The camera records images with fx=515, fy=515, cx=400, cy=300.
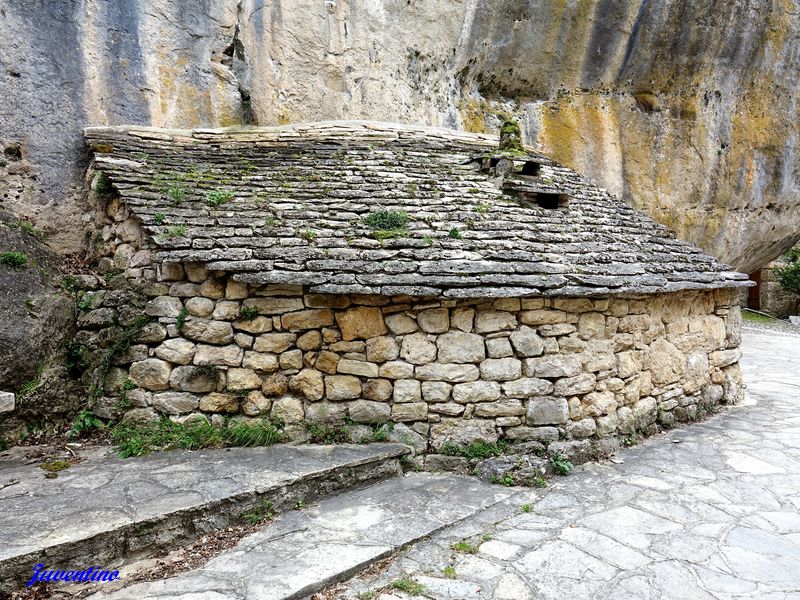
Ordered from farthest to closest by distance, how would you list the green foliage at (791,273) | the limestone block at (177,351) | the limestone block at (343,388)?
the green foliage at (791,273) < the limestone block at (177,351) < the limestone block at (343,388)

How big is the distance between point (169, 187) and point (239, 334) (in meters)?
1.82

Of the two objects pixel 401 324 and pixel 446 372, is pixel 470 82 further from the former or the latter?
pixel 446 372

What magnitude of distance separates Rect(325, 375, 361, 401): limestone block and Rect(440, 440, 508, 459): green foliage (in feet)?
3.17

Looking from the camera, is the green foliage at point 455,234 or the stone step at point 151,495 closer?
the stone step at point 151,495

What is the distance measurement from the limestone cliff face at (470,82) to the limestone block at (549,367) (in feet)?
16.1

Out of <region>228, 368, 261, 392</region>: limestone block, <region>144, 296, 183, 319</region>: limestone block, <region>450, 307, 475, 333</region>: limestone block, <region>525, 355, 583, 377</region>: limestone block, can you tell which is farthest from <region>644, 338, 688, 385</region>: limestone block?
<region>144, 296, 183, 319</region>: limestone block

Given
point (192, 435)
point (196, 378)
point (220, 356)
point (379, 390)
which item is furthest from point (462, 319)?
point (192, 435)

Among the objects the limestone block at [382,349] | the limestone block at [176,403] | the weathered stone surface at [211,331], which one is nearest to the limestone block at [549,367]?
the limestone block at [382,349]

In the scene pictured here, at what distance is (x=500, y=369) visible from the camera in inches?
189

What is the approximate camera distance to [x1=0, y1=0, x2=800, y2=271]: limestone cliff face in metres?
5.90

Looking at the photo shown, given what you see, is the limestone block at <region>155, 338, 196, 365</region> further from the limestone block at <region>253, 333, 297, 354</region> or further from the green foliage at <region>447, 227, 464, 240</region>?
the green foliage at <region>447, 227, 464, 240</region>

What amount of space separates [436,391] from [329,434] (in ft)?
3.51

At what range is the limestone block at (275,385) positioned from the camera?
4.91m

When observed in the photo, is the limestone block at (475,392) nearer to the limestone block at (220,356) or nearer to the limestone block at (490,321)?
the limestone block at (490,321)
